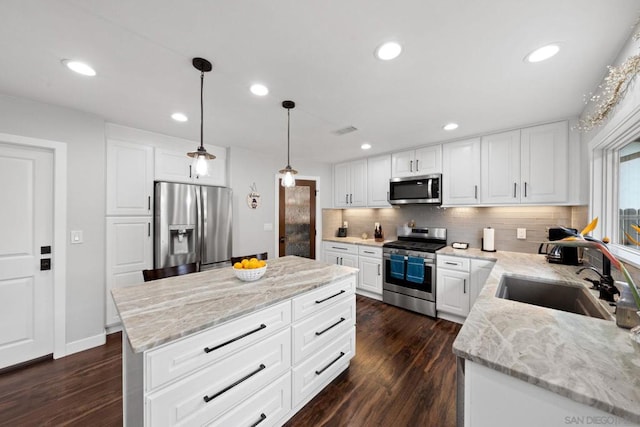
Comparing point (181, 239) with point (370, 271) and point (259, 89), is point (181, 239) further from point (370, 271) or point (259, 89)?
point (370, 271)

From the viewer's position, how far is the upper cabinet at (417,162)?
3.32m

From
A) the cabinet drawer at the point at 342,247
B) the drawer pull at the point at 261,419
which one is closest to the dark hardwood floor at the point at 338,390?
the drawer pull at the point at 261,419

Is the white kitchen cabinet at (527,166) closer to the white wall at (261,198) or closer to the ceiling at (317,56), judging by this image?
the ceiling at (317,56)

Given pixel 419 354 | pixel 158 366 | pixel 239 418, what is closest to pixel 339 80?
pixel 158 366

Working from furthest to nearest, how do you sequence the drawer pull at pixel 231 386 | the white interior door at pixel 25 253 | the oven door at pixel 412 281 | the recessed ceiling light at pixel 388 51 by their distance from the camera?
the oven door at pixel 412 281
the white interior door at pixel 25 253
the recessed ceiling light at pixel 388 51
the drawer pull at pixel 231 386

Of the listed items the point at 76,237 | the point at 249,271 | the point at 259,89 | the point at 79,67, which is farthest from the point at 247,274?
the point at 76,237

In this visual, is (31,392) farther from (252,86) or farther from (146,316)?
(252,86)

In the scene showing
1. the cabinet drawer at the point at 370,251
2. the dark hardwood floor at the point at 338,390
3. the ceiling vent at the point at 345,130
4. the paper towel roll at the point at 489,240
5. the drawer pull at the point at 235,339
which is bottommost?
the dark hardwood floor at the point at 338,390

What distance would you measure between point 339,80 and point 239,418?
7.39ft

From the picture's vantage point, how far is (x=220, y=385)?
1.18m

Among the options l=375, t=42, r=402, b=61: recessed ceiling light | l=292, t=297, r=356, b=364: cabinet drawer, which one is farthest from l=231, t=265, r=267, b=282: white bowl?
l=375, t=42, r=402, b=61: recessed ceiling light

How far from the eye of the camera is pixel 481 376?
84 cm

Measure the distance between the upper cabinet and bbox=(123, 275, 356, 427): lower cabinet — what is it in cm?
237

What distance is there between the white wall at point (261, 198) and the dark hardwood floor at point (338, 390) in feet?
6.16
